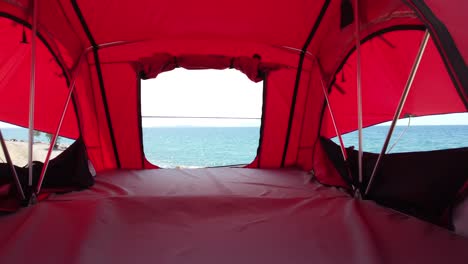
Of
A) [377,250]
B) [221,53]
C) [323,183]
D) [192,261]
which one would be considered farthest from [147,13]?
[377,250]

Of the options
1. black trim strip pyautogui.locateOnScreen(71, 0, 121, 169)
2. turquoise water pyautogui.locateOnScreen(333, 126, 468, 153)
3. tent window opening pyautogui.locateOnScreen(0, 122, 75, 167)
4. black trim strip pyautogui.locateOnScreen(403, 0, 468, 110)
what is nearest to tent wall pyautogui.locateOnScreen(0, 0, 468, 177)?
black trim strip pyautogui.locateOnScreen(71, 0, 121, 169)

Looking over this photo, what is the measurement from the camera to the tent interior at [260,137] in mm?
1166

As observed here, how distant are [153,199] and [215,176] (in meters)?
0.91

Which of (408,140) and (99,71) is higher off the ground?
(99,71)

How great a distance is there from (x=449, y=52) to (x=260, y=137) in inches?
84.1

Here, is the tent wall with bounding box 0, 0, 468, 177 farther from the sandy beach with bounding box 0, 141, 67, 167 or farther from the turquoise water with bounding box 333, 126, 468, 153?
the turquoise water with bounding box 333, 126, 468, 153

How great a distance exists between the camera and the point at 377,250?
3.63ft

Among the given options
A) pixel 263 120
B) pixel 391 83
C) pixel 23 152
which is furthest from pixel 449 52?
pixel 23 152

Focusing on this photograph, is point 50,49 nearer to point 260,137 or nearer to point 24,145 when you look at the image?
point 24,145

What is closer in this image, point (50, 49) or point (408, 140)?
point (50, 49)

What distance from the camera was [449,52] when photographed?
0.86 meters

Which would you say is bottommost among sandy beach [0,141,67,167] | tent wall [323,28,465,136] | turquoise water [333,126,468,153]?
turquoise water [333,126,468,153]

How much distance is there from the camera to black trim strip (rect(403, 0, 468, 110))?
0.81m

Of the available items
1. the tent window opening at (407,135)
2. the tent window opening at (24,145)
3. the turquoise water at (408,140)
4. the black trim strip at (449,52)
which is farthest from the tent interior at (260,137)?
the turquoise water at (408,140)
